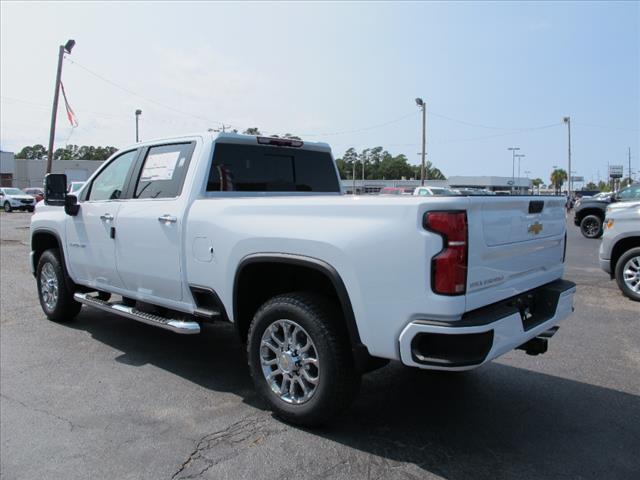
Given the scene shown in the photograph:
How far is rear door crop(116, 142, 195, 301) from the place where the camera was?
4.58m

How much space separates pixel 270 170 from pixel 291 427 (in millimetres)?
2428

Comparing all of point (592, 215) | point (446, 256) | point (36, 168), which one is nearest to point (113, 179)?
point (446, 256)

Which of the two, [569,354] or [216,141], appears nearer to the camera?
[216,141]

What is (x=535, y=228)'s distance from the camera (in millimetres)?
3738

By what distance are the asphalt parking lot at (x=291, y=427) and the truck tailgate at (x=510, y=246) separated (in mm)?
966

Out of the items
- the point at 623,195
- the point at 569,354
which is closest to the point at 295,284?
the point at 569,354

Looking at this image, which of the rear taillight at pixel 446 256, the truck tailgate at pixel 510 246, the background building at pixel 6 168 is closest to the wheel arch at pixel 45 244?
the rear taillight at pixel 446 256

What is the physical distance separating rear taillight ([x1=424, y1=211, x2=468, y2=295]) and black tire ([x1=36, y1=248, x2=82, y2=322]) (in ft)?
16.0

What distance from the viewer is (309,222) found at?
3.54m

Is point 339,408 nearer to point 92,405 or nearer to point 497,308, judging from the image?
point 497,308

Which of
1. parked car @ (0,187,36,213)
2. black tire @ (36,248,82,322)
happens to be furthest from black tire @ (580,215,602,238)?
parked car @ (0,187,36,213)

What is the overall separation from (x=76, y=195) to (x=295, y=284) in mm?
3267

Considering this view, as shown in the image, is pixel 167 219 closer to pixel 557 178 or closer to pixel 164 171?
pixel 164 171

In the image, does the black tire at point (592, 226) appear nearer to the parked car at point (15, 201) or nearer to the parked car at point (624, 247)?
the parked car at point (624, 247)
